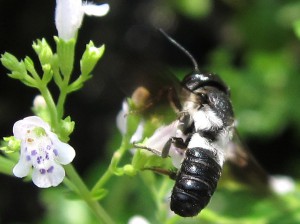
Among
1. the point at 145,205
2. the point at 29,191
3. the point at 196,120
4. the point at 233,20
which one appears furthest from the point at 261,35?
the point at 196,120

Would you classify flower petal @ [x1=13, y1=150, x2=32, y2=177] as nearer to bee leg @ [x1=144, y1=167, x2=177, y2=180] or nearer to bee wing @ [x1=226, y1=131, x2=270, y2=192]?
bee leg @ [x1=144, y1=167, x2=177, y2=180]

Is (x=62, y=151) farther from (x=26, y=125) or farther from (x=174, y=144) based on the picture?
(x=174, y=144)

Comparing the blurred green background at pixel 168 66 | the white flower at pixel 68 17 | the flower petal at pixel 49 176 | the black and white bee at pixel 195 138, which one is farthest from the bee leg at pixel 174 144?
the blurred green background at pixel 168 66

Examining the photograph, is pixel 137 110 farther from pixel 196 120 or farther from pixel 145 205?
pixel 145 205

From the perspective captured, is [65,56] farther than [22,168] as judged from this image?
Yes

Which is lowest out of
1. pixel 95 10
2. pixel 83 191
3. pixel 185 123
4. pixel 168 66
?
pixel 83 191

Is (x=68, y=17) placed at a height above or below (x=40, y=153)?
above

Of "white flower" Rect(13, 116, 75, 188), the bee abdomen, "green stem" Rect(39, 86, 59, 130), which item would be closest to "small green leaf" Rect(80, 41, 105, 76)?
"green stem" Rect(39, 86, 59, 130)

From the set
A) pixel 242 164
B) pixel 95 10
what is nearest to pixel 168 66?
pixel 242 164
